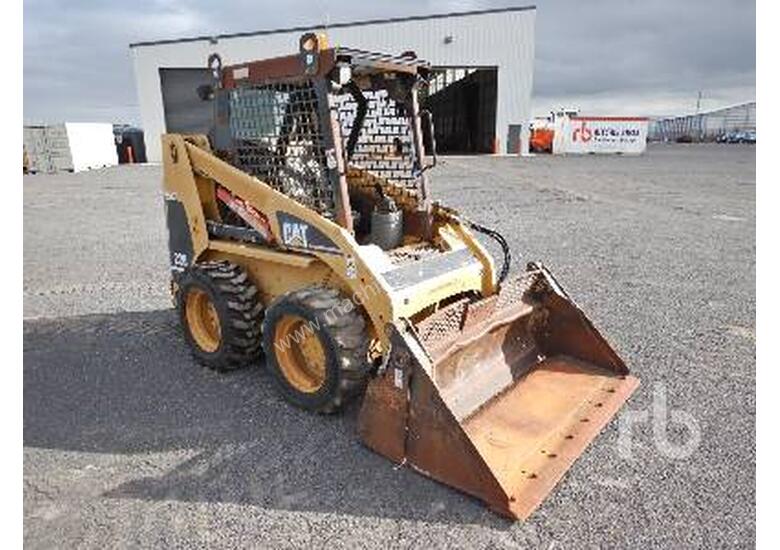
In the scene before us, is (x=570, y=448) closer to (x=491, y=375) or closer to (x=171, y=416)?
(x=491, y=375)

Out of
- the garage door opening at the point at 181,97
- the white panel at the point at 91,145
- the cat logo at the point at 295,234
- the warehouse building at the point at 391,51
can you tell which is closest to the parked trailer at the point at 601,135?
the warehouse building at the point at 391,51

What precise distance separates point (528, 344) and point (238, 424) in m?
2.21

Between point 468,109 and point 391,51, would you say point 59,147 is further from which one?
point 468,109

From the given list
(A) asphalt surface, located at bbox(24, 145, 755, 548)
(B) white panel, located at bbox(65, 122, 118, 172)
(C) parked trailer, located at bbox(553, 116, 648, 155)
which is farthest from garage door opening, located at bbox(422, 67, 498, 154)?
(A) asphalt surface, located at bbox(24, 145, 755, 548)

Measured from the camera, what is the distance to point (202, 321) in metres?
4.73

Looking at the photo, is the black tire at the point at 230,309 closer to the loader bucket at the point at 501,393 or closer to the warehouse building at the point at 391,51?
the loader bucket at the point at 501,393

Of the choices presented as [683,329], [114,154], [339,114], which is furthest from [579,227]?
[114,154]

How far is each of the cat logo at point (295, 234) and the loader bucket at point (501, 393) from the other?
1055 millimetres

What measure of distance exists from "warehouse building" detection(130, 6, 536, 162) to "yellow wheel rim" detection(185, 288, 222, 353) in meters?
23.8

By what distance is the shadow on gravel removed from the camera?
9.87ft

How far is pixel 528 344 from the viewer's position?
14.1 ft

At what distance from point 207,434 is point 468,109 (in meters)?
33.7

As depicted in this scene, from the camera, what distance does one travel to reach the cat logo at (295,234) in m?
3.84

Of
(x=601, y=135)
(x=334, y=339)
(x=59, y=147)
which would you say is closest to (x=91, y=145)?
(x=59, y=147)
